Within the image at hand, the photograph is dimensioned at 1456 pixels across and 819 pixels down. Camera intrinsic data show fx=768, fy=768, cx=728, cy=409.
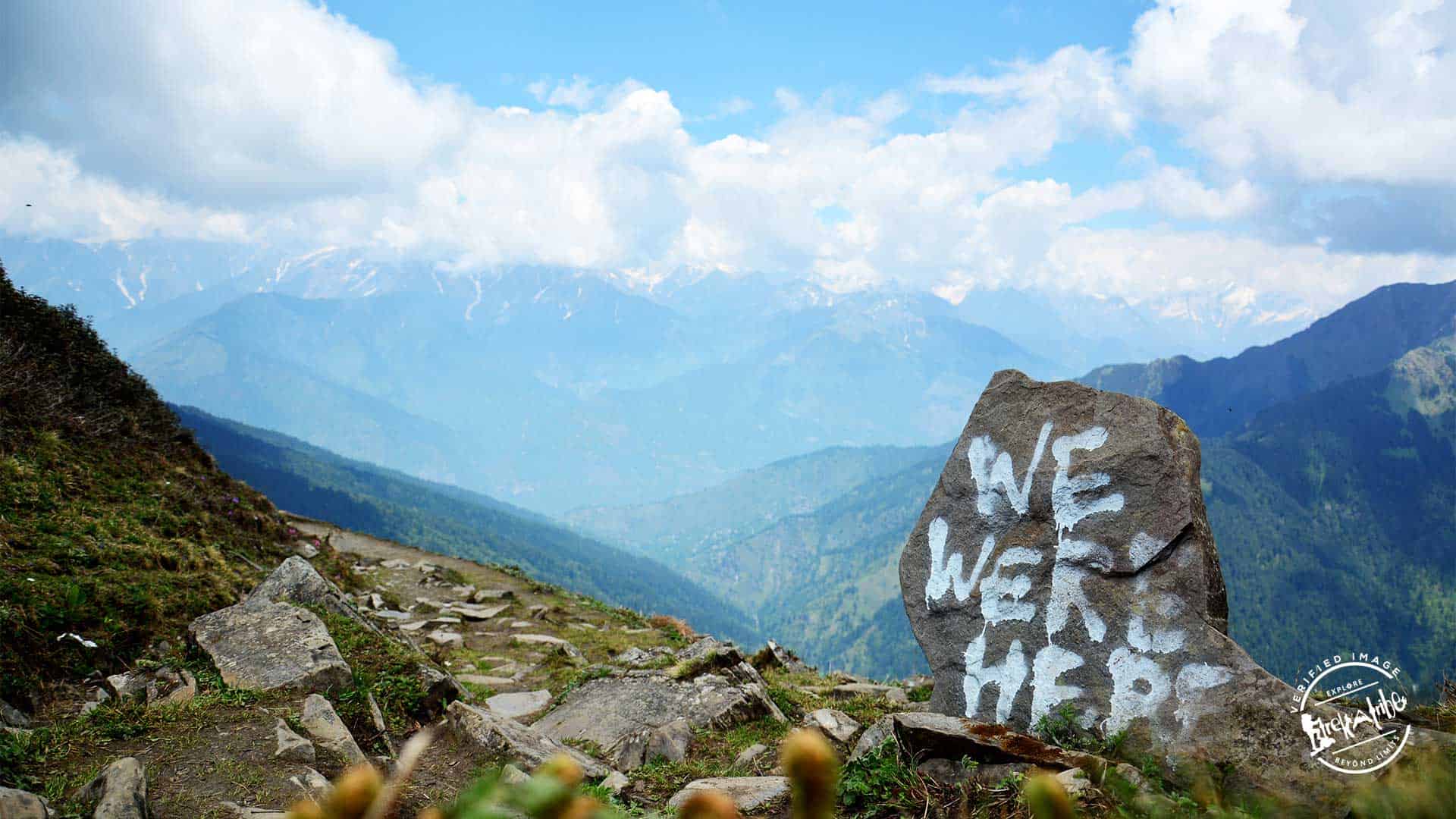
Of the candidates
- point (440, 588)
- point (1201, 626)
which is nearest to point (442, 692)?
point (1201, 626)

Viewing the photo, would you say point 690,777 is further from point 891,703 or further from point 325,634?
point 325,634

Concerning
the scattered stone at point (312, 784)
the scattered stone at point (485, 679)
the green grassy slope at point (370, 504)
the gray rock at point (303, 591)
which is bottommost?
the green grassy slope at point (370, 504)

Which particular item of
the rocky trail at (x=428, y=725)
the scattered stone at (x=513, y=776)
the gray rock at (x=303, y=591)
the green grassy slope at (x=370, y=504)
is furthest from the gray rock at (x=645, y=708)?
the green grassy slope at (x=370, y=504)

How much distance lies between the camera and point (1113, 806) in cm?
489

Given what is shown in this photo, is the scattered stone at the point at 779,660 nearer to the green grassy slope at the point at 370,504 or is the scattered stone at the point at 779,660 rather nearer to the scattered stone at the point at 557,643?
the scattered stone at the point at 557,643

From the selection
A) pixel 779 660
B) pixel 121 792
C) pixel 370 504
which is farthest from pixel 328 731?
pixel 370 504

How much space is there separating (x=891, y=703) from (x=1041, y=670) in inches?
117

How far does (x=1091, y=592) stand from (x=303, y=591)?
33.3ft

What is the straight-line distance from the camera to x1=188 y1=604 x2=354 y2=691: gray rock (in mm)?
7918

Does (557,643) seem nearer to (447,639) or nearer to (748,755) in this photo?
(447,639)

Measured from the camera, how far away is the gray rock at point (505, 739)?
7402 millimetres

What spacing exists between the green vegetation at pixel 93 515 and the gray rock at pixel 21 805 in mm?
2781

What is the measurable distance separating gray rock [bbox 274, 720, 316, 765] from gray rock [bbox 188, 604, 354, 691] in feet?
3.60

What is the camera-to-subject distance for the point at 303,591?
10.9 meters
